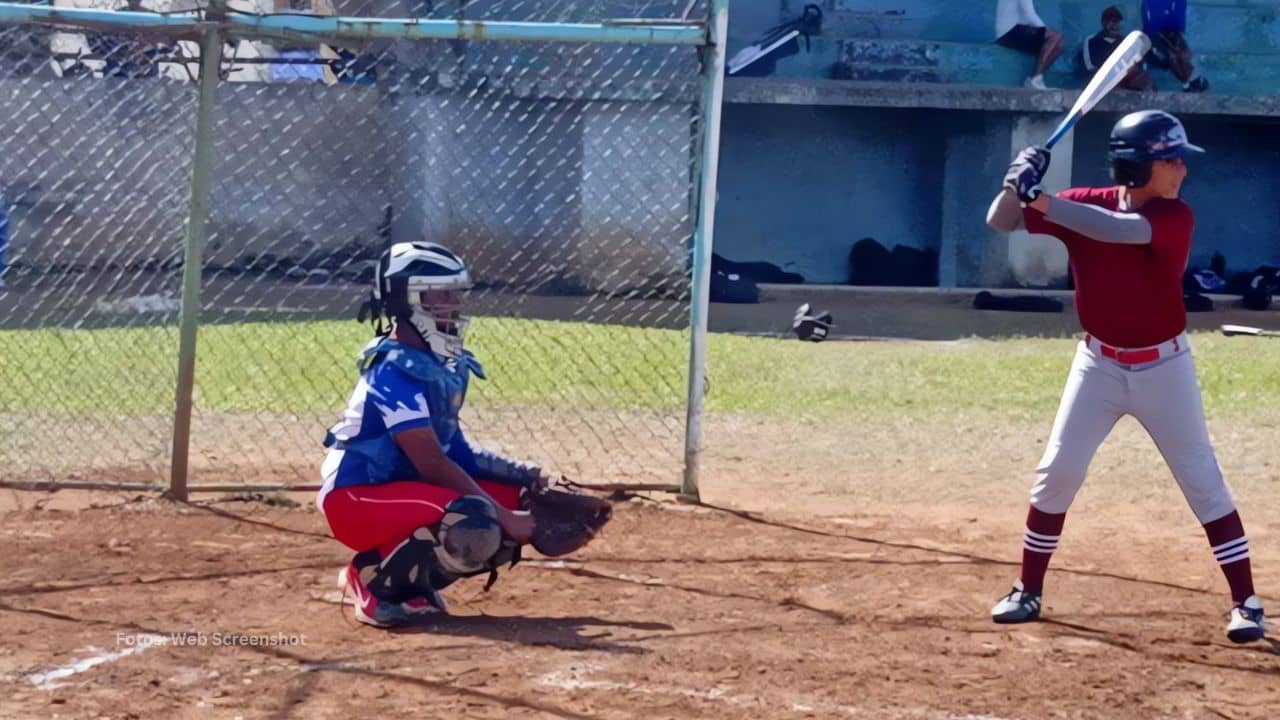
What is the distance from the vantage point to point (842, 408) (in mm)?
11539

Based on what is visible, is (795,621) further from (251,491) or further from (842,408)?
(842,408)

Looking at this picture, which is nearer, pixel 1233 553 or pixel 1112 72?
pixel 1233 553

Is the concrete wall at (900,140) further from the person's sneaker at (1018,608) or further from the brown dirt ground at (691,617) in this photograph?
the person's sneaker at (1018,608)

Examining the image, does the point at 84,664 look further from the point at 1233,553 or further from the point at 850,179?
the point at 850,179

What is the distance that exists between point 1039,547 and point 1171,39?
18.4 meters

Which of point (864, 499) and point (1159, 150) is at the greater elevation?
point (1159, 150)

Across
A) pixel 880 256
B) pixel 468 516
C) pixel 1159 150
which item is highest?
pixel 1159 150

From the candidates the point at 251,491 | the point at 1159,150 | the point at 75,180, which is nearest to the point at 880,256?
the point at 75,180

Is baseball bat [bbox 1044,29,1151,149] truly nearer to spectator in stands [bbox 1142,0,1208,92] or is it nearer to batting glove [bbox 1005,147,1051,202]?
batting glove [bbox 1005,147,1051,202]

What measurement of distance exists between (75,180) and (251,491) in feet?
41.7

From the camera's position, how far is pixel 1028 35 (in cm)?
2267

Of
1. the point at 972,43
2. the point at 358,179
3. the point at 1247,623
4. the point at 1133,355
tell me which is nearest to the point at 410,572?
the point at 1133,355

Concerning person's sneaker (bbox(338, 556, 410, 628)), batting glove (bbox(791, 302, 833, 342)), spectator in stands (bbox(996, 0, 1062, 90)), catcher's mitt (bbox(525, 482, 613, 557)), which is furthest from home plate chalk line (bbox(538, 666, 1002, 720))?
spectator in stands (bbox(996, 0, 1062, 90))

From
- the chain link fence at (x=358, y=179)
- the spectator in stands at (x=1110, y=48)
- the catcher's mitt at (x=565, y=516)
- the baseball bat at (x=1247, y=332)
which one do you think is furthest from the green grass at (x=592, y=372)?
the spectator in stands at (x=1110, y=48)
